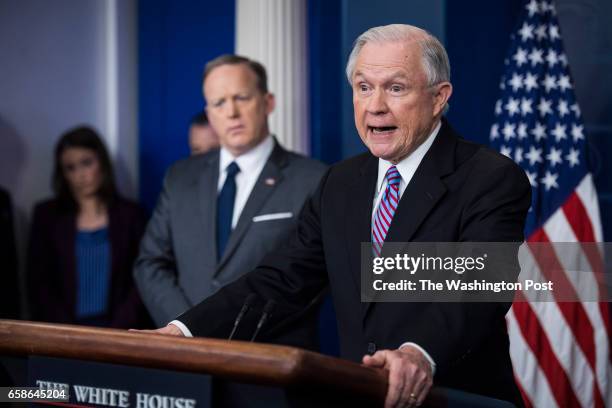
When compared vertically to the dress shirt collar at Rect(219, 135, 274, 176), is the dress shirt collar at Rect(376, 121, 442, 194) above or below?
below

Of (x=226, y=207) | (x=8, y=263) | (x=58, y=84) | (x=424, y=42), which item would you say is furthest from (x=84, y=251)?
(x=424, y=42)

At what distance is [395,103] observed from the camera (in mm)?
2309

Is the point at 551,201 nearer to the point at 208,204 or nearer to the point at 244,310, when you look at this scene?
the point at 208,204

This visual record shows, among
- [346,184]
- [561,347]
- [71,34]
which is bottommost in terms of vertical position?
[561,347]

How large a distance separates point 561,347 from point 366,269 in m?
1.59

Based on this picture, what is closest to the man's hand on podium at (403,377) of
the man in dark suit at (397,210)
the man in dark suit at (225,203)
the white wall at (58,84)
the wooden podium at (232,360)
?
the wooden podium at (232,360)

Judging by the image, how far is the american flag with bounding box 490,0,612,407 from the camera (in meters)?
3.54

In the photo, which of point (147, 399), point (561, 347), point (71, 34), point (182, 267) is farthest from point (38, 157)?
point (147, 399)

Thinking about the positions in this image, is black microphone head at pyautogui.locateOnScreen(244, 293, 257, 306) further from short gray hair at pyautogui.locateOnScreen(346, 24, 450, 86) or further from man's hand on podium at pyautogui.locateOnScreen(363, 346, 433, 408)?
short gray hair at pyautogui.locateOnScreen(346, 24, 450, 86)

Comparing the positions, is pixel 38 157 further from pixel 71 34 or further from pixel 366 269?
pixel 366 269

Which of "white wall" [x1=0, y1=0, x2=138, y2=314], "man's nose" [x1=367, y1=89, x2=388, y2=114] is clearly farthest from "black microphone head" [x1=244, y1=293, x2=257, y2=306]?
"white wall" [x1=0, y1=0, x2=138, y2=314]

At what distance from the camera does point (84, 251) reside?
15.6 ft

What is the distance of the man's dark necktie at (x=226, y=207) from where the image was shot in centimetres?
364

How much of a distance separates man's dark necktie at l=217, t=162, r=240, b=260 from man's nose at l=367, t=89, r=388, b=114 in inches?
57.0
